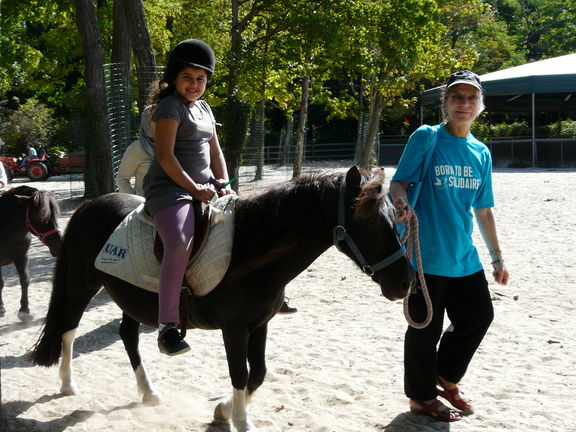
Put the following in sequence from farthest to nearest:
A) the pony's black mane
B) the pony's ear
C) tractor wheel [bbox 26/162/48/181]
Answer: tractor wheel [bbox 26/162/48/181] → the pony's ear → the pony's black mane

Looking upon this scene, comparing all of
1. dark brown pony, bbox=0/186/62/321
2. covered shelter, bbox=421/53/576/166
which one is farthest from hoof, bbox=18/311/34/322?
covered shelter, bbox=421/53/576/166

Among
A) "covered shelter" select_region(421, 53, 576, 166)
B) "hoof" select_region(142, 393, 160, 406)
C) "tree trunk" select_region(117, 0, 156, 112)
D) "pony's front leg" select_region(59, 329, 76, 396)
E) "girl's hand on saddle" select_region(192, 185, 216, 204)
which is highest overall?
"covered shelter" select_region(421, 53, 576, 166)

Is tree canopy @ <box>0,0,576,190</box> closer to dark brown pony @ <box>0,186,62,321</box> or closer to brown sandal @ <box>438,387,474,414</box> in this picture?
dark brown pony @ <box>0,186,62,321</box>

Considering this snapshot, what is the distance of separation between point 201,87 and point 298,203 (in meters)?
0.92

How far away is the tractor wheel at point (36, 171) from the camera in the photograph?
1187 inches

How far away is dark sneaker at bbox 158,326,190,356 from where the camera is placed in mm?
3602

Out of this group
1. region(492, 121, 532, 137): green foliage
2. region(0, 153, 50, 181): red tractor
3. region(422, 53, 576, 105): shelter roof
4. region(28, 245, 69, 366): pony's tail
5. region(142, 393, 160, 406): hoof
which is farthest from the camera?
region(492, 121, 532, 137): green foliage

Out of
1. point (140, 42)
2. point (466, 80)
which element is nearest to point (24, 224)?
point (140, 42)

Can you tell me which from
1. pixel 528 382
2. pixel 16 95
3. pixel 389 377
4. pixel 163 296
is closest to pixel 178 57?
pixel 163 296

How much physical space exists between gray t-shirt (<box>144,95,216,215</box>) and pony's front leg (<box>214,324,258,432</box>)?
→ 838 mm

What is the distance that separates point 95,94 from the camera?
48.4 ft

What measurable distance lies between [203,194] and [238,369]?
103cm

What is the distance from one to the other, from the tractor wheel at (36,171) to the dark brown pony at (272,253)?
27.7 metres

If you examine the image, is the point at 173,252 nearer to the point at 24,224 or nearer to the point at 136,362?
the point at 136,362
